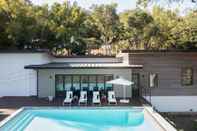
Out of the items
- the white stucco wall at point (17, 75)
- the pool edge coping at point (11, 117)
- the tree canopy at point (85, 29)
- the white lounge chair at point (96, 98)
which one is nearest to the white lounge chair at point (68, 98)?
the white lounge chair at point (96, 98)

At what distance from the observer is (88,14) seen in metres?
42.8

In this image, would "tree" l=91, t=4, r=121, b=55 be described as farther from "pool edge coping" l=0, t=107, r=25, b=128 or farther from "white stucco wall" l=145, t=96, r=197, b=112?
"pool edge coping" l=0, t=107, r=25, b=128

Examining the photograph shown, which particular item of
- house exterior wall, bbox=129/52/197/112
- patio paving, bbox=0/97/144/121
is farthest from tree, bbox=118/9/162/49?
patio paving, bbox=0/97/144/121

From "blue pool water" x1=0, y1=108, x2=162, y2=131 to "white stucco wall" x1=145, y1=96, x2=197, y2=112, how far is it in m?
5.75

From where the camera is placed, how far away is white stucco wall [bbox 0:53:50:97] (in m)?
27.0

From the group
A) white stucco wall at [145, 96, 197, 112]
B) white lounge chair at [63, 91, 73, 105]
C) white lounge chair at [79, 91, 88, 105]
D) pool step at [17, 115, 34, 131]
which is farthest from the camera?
white stucco wall at [145, 96, 197, 112]

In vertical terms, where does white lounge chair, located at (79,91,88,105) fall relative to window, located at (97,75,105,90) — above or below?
below

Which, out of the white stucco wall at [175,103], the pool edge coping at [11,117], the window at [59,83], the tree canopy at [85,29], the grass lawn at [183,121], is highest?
Result: the tree canopy at [85,29]

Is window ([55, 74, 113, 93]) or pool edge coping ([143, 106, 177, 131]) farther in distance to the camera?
window ([55, 74, 113, 93])

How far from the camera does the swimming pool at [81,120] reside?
17.1 m

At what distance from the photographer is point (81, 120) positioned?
19672 millimetres

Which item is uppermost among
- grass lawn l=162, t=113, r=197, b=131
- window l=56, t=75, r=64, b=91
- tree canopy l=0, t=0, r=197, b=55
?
tree canopy l=0, t=0, r=197, b=55

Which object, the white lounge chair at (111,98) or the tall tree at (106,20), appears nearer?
the white lounge chair at (111,98)

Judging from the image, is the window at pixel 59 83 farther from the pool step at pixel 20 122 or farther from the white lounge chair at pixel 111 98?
the pool step at pixel 20 122
